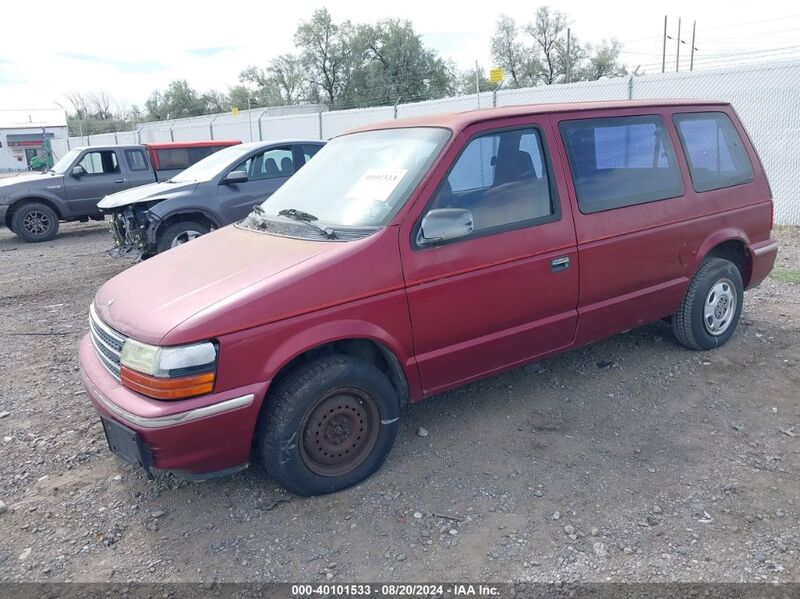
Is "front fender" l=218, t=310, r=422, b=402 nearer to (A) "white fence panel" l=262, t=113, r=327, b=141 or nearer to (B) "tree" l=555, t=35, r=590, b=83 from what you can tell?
(A) "white fence panel" l=262, t=113, r=327, b=141

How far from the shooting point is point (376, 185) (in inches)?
139

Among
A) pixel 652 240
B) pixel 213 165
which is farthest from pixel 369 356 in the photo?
pixel 213 165

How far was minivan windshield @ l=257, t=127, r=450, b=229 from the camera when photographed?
11.1ft

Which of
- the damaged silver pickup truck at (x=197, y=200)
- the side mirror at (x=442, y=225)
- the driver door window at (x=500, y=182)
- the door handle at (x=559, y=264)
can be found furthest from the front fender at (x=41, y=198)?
the door handle at (x=559, y=264)

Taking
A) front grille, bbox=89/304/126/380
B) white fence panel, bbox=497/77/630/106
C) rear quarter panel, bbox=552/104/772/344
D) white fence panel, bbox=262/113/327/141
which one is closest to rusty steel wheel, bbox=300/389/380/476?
front grille, bbox=89/304/126/380

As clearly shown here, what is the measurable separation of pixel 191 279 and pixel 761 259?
14.3 feet

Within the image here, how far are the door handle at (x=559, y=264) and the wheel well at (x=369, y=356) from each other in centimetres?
115

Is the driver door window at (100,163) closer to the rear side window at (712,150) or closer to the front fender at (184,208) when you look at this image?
the front fender at (184,208)

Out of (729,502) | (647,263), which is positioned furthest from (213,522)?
(647,263)

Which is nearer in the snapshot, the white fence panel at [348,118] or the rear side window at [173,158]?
the rear side window at [173,158]

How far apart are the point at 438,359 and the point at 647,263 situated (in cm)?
176

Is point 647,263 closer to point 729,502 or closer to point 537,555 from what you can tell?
point 729,502

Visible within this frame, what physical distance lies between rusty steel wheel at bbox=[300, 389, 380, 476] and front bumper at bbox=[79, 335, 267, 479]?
1.00ft

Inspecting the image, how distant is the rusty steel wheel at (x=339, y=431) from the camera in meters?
3.12
